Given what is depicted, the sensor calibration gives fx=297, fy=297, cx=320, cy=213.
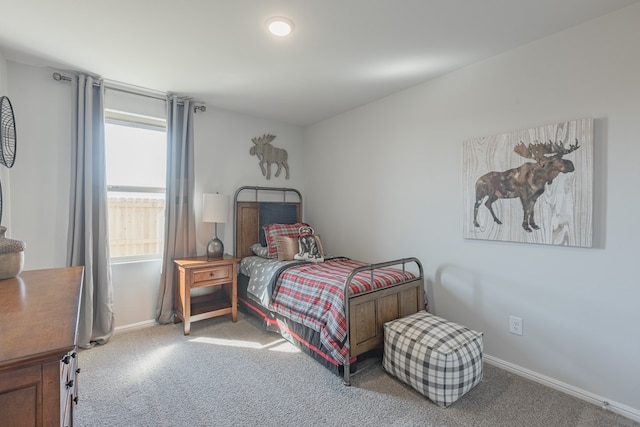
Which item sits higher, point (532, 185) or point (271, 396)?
point (532, 185)

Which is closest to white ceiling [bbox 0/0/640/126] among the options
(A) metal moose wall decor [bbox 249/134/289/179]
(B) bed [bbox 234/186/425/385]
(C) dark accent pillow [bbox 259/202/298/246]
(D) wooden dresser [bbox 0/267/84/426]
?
(A) metal moose wall decor [bbox 249/134/289/179]

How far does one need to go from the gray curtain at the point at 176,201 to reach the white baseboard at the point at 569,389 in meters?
3.09

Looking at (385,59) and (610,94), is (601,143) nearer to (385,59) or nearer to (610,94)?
(610,94)

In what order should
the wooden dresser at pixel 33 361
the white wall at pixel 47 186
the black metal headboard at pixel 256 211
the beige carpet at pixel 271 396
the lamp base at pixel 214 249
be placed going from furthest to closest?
the black metal headboard at pixel 256 211
the lamp base at pixel 214 249
the white wall at pixel 47 186
the beige carpet at pixel 271 396
the wooden dresser at pixel 33 361

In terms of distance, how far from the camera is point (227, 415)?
184 cm

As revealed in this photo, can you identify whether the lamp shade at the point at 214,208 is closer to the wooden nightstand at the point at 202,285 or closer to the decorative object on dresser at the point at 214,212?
the decorative object on dresser at the point at 214,212

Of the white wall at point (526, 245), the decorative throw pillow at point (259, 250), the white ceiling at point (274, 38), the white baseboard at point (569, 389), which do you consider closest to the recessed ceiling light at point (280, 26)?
the white ceiling at point (274, 38)

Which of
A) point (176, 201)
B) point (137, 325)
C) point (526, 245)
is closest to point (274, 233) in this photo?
point (176, 201)

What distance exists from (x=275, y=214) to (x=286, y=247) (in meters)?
0.86

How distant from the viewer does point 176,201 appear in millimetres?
3217

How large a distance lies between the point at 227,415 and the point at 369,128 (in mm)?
2971

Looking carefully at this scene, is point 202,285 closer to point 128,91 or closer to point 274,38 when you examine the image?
point 128,91

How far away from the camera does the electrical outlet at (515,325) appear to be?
2266mm

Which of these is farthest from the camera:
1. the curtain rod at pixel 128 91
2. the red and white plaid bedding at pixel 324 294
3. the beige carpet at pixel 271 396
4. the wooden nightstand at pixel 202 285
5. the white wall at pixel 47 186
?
the wooden nightstand at pixel 202 285
